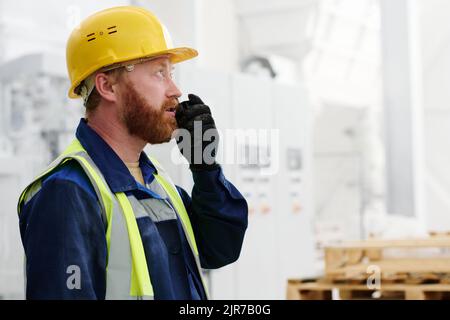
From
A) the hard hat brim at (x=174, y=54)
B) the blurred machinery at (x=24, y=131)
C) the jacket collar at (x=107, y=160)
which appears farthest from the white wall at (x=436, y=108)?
the jacket collar at (x=107, y=160)

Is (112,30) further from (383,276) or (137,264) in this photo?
(383,276)

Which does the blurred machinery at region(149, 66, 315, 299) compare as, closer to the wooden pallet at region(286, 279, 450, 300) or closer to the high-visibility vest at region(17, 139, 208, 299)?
the wooden pallet at region(286, 279, 450, 300)

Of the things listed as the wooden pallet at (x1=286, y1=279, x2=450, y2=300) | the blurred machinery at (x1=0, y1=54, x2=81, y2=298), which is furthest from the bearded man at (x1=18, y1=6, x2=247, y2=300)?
the blurred machinery at (x1=0, y1=54, x2=81, y2=298)

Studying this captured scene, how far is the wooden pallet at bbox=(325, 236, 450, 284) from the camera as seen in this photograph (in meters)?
2.91

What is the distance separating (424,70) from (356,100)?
6.54ft

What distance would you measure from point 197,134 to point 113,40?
1.19 ft

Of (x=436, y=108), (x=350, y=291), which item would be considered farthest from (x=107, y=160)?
(x=436, y=108)

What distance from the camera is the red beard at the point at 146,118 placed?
189 centimetres

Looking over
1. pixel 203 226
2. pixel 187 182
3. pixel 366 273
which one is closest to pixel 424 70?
pixel 187 182

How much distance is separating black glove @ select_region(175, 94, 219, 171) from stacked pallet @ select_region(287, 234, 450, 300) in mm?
1323

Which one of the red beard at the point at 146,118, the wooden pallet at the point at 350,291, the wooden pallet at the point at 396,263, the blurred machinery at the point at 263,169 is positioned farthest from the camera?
the blurred machinery at the point at 263,169

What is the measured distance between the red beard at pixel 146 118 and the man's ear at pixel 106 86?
0.13 ft

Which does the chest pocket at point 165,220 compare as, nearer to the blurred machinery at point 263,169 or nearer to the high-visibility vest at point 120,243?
the high-visibility vest at point 120,243

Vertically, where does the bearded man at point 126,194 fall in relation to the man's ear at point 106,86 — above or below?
below
